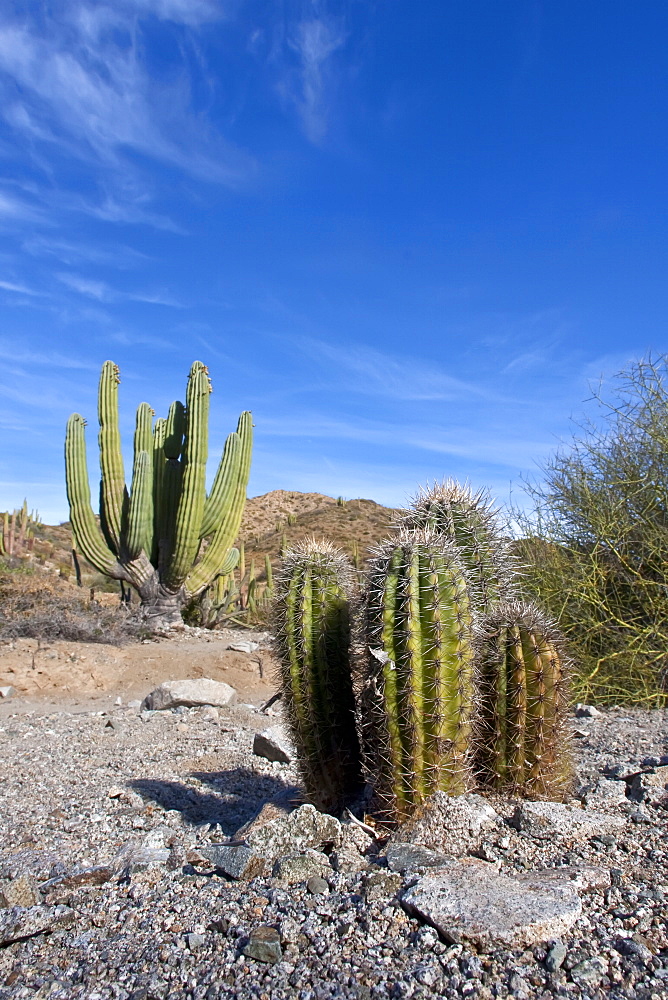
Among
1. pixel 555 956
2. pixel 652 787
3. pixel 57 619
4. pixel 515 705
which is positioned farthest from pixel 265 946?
pixel 57 619

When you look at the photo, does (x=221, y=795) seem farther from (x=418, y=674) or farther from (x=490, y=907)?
(x=490, y=907)

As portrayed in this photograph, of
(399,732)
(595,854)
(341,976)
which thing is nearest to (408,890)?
(341,976)

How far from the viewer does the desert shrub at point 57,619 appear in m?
10.9

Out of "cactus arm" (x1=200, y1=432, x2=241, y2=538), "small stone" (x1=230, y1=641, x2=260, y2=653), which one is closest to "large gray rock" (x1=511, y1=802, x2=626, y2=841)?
"small stone" (x1=230, y1=641, x2=260, y2=653)

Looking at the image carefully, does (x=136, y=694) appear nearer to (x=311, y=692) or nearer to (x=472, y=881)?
(x=311, y=692)

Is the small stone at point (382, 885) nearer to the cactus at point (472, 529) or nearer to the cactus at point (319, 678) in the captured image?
the cactus at point (319, 678)

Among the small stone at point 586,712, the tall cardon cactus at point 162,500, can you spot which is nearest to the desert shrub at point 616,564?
the small stone at point 586,712

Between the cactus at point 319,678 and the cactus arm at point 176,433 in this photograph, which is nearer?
the cactus at point 319,678

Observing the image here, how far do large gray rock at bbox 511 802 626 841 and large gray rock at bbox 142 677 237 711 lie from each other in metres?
5.49

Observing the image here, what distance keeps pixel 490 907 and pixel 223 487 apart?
42.9ft

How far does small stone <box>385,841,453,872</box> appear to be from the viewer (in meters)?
2.76

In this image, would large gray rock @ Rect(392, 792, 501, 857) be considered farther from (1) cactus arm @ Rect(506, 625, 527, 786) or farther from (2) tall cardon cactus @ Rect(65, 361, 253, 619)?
(2) tall cardon cactus @ Rect(65, 361, 253, 619)

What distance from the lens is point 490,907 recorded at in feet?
7.90

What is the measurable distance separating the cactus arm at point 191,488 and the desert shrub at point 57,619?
1239 mm
